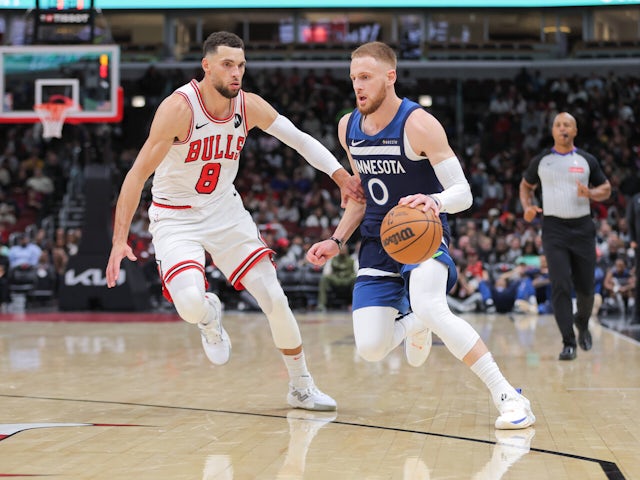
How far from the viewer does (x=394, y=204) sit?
5.28 m

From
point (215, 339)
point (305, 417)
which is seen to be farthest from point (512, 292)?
point (305, 417)

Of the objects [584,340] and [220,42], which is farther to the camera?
[584,340]

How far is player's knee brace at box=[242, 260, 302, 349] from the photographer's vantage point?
5492mm

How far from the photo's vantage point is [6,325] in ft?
41.7

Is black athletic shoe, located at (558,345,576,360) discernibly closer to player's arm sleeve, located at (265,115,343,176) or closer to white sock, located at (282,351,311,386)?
white sock, located at (282,351,311,386)

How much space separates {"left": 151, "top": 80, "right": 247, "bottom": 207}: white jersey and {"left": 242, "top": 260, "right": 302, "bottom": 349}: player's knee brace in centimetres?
54

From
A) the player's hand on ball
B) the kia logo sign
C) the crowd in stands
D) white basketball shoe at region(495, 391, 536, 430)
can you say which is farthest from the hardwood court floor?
the crowd in stands

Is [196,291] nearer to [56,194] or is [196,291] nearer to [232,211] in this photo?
[232,211]

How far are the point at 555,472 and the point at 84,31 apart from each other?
13.8 m

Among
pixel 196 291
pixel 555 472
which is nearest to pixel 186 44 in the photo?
pixel 196 291

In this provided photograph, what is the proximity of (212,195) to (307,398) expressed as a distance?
1.34m

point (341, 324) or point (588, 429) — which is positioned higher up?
point (588, 429)

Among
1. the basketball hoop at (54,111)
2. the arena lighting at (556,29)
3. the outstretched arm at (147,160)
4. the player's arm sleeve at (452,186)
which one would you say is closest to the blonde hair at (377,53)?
the player's arm sleeve at (452,186)

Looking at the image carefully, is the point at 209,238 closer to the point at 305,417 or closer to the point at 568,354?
the point at 305,417
